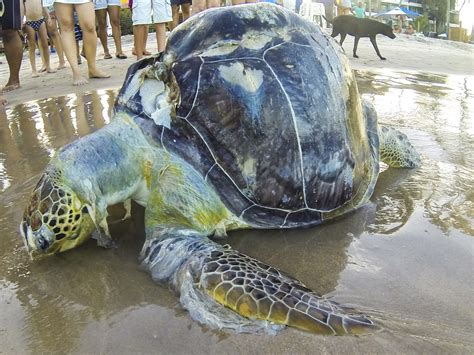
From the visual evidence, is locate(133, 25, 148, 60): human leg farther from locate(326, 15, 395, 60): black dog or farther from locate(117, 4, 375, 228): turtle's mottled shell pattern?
locate(326, 15, 395, 60): black dog

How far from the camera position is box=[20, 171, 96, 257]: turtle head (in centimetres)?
163

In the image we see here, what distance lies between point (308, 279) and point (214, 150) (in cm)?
63

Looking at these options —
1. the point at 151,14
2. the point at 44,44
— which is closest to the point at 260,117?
the point at 151,14

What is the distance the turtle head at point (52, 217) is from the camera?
1.63m

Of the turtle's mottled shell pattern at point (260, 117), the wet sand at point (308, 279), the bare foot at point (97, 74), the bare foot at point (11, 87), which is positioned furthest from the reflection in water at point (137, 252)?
the bare foot at point (11, 87)

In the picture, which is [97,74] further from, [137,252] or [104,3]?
[137,252]

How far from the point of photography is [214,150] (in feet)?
6.02

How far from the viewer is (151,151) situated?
6.23 ft

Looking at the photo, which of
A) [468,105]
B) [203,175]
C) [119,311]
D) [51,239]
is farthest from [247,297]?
[468,105]

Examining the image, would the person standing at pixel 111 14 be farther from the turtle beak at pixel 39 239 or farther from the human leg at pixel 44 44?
the turtle beak at pixel 39 239

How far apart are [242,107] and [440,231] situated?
98 cm

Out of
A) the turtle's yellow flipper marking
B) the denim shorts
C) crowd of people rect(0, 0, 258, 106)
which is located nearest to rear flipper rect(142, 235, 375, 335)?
the turtle's yellow flipper marking

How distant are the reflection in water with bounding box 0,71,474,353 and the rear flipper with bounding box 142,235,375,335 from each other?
49 millimetres

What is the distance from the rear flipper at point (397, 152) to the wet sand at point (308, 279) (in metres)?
0.06
